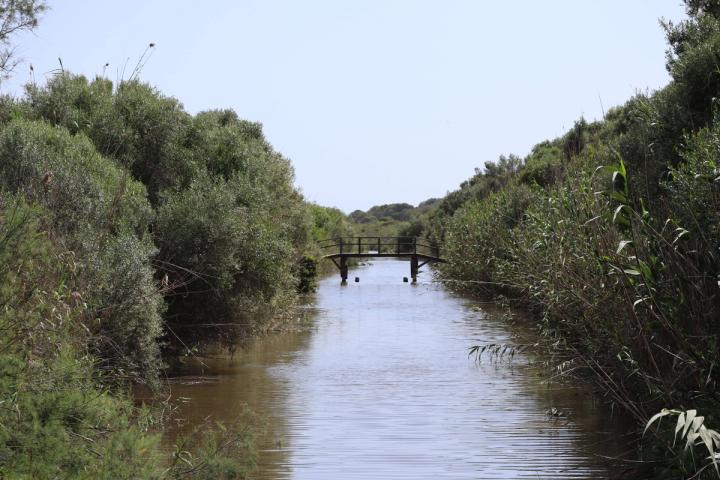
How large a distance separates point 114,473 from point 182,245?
1137 cm

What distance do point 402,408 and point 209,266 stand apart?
4.69m

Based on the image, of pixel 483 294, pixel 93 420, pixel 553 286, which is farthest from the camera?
pixel 483 294

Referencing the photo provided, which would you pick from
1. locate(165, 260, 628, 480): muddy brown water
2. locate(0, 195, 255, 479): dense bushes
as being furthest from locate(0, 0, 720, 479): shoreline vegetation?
locate(165, 260, 628, 480): muddy brown water

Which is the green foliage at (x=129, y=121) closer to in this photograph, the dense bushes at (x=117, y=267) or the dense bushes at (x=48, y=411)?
the dense bushes at (x=117, y=267)

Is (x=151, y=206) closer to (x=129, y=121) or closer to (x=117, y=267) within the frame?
(x=129, y=121)

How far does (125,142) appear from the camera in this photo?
19594 millimetres

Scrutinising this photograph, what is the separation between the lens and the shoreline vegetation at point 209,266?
729cm

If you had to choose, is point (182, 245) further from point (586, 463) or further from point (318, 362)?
point (586, 463)

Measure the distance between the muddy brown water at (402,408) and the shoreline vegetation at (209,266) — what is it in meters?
0.85

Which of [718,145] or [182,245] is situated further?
[182,245]

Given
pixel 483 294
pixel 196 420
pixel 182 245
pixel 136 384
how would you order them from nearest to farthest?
pixel 196 420 → pixel 136 384 → pixel 182 245 → pixel 483 294

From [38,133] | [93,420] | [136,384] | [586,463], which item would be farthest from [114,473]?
[38,133]

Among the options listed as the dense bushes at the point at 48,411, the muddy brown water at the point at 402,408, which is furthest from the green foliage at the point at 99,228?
the dense bushes at the point at 48,411

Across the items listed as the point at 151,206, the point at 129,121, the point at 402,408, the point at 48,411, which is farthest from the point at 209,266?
the point at 48,411
